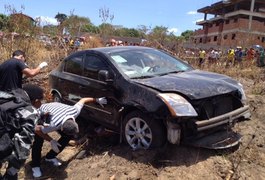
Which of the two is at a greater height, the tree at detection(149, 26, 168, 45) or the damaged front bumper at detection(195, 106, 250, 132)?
the tree at detection(149, 26, 168, 45)

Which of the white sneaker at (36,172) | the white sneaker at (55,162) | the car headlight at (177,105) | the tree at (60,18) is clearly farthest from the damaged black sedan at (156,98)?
the tree at (60,18)

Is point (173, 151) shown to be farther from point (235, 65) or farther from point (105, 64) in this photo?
point (235, 65)

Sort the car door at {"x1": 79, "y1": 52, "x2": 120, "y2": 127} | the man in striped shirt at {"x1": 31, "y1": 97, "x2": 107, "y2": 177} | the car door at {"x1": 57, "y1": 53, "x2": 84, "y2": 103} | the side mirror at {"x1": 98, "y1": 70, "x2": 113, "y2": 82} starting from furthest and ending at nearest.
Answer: the car door at {"x1": 57, "y1": 53, "x2": 84, "y2": 103} → the car door at {"x1": 79, "y1": 52, "x2": 120, "y2": 127} → the side mirror at {"x1": 98, "y1": 70, "x2": 113, "y2": 82} → the man in striped shirt at {"x1": 31, "y1": 97, "x2": 107, "y2": 177}

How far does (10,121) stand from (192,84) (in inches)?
101

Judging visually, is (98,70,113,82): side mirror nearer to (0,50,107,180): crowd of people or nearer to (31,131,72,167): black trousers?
(0,50,107,180): crowd of people

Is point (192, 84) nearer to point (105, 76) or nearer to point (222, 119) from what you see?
point (222, 119)

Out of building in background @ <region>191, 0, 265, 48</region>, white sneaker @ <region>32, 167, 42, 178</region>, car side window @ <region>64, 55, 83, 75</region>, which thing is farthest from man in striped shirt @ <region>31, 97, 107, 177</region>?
building in background @ <region>191, 0, 265, 48</region>

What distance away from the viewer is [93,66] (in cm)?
610

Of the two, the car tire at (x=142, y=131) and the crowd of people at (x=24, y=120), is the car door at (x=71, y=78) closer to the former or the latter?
the crowd of people at (x=24, y=120)

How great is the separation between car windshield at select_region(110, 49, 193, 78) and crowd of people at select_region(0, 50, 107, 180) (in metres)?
0.65

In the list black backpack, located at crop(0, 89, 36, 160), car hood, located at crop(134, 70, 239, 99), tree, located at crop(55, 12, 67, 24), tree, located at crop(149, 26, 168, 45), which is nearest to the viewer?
black backpack, located at crop(0, 89, 36, 160)

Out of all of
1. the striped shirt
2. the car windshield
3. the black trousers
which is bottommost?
the black trousers

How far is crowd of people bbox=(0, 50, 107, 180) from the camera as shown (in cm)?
378

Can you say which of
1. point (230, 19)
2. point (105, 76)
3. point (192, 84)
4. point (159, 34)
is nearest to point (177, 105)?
point (192, 84)
